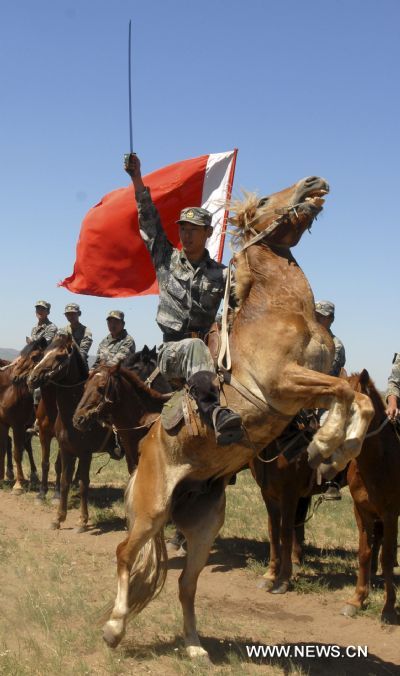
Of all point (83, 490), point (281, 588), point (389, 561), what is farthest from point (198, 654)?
point (83, 490)

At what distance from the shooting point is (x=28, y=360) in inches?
600

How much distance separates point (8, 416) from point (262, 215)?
429 inches

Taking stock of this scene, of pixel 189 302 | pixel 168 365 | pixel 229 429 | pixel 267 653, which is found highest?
pixel 189 302

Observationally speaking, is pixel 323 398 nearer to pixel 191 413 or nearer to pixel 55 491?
pixel 191 413

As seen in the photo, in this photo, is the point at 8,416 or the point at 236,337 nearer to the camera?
the point at 236,337

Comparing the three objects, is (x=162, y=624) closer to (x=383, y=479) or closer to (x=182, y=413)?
(x=182, y=413)

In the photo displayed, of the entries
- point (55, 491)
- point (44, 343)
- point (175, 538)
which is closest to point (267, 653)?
point (175, 538)

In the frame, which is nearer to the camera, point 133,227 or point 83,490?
point 133,227

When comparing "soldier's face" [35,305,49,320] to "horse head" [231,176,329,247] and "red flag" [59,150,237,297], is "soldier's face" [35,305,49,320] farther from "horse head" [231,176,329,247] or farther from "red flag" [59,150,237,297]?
"horse head" [231,176,329,247]

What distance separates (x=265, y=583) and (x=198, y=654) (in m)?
3.04

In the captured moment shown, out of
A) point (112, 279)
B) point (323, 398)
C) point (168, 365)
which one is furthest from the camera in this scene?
point (112, 279)

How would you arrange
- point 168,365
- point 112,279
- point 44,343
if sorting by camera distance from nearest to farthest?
point 168,365
point 112,279
point 44,343

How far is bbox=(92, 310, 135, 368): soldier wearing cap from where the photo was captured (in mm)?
13484

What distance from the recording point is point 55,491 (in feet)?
47.9
